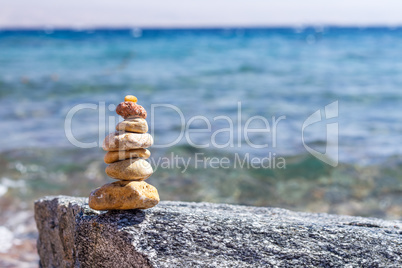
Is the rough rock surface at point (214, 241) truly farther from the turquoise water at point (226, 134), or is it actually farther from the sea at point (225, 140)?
the turquoise water at point (226, 134)

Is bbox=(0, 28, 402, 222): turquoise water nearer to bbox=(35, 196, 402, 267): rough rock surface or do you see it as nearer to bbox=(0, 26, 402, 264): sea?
bbox=(0, 26, 402, 264): sea

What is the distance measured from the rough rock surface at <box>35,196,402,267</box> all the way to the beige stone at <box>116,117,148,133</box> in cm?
44

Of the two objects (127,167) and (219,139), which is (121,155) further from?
(219,139)

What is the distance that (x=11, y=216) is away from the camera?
17.5 ft

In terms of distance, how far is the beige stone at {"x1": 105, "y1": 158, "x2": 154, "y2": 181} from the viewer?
225 cm

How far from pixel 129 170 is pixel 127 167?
0.06ft

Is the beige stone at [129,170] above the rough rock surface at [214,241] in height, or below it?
above

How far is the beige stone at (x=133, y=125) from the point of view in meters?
2.28

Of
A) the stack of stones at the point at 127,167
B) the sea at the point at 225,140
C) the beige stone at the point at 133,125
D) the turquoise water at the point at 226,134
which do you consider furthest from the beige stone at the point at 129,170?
the turquoise water at the point at 226,134

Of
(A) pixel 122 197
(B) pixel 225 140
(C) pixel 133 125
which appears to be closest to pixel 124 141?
(C) pixel 133 125

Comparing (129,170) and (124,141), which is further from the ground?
(124,141)

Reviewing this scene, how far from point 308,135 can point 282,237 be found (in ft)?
22.3

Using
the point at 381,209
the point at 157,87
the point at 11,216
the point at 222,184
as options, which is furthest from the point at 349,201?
the point at 157,87

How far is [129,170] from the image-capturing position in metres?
2.25
